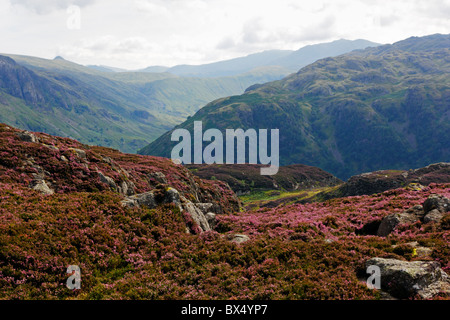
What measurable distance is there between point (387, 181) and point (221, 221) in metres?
97.8

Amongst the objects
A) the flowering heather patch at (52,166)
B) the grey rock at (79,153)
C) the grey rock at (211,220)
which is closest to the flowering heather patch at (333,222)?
the grey rock at (211,220)

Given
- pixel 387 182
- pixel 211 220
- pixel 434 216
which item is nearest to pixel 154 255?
pixel 211 220

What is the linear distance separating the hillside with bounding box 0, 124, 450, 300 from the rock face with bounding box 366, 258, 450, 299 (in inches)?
1.8

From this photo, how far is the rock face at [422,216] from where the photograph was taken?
21.2 metres

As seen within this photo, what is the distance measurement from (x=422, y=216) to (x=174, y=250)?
70.2 feet

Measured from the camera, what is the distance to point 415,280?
39.3 ft

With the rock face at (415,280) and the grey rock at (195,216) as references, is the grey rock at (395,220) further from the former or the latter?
the grey rock at (195,216)

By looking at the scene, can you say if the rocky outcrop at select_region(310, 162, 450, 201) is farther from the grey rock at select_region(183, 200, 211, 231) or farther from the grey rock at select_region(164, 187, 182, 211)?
the grey rock at select_region(164, 187, 182, 211)

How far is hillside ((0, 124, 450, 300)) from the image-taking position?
A: 12.2 m

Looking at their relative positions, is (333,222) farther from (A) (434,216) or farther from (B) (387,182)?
(B) (387,182)

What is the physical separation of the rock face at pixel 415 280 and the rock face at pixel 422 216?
→ 9.28 meters
